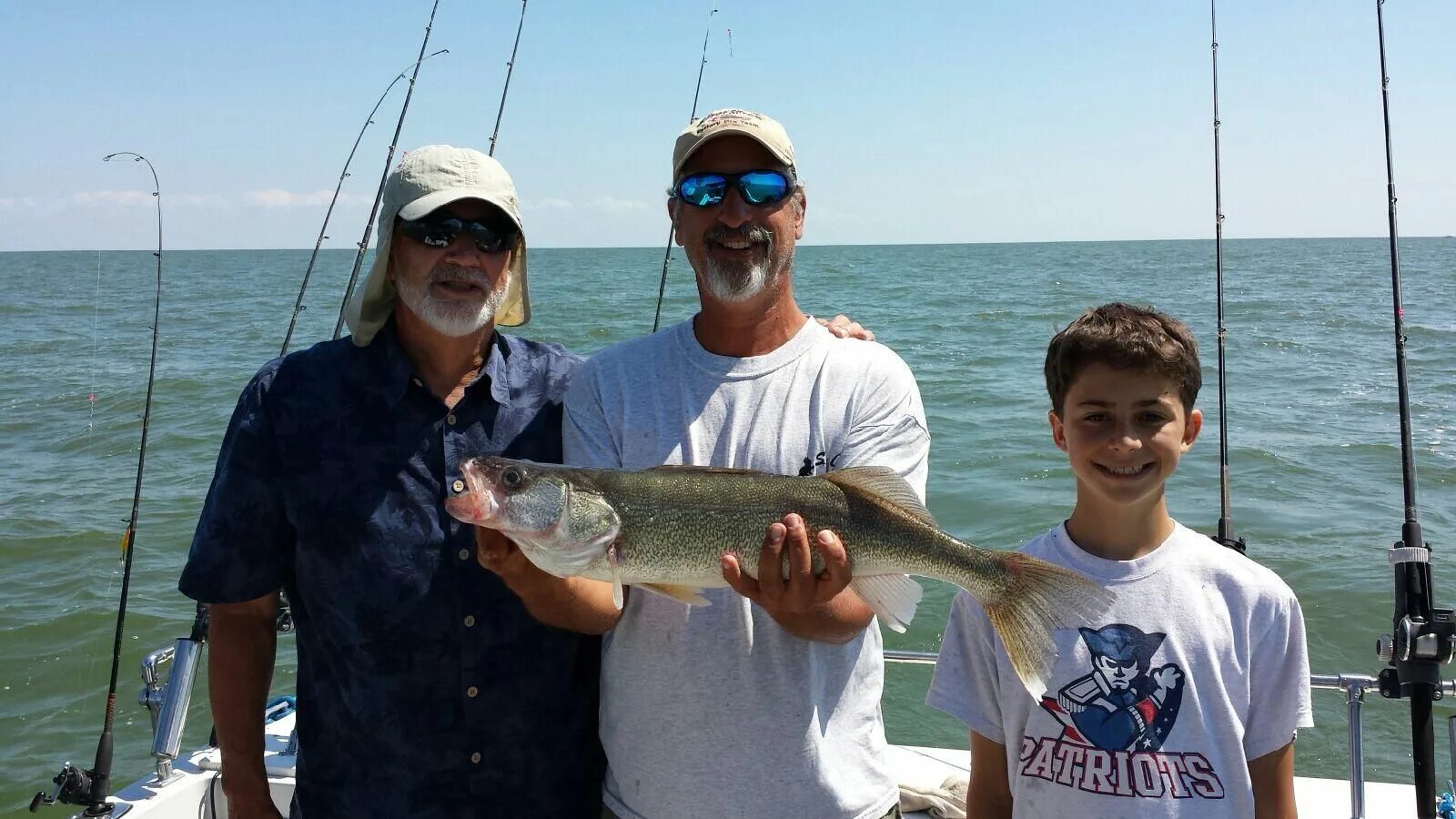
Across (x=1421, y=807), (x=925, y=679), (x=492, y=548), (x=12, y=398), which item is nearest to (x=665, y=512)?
(x=492, y=548)

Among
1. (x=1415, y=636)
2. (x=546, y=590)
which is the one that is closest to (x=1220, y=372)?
(x=1415, y=636)

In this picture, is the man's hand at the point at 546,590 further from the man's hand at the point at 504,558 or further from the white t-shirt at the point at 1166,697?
the white t-shirt at the point at 1166,697

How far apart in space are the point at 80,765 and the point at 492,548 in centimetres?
653

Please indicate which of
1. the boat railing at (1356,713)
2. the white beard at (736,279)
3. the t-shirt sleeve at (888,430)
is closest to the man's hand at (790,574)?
the t-shirt sleeve at (888,430)

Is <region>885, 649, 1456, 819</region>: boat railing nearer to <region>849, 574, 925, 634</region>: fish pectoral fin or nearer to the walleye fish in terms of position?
the walleye fish

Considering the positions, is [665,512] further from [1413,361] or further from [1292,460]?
[1413,361]

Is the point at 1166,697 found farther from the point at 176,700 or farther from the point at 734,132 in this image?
the point at 176,700

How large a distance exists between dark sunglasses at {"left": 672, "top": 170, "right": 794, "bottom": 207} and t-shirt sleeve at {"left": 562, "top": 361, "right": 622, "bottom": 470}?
0.56 m

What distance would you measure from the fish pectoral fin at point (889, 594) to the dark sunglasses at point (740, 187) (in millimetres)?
1062

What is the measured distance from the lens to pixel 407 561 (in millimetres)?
2914

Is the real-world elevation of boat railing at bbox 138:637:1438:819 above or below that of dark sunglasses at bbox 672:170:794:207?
below

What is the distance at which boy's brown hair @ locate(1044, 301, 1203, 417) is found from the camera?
2.85 meters

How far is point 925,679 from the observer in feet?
26.7

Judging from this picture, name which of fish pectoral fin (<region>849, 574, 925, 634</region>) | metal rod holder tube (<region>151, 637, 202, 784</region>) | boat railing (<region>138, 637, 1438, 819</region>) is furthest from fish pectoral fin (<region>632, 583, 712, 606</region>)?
metal rod holder tube (<region>151, 637, 202, 784</region>)
